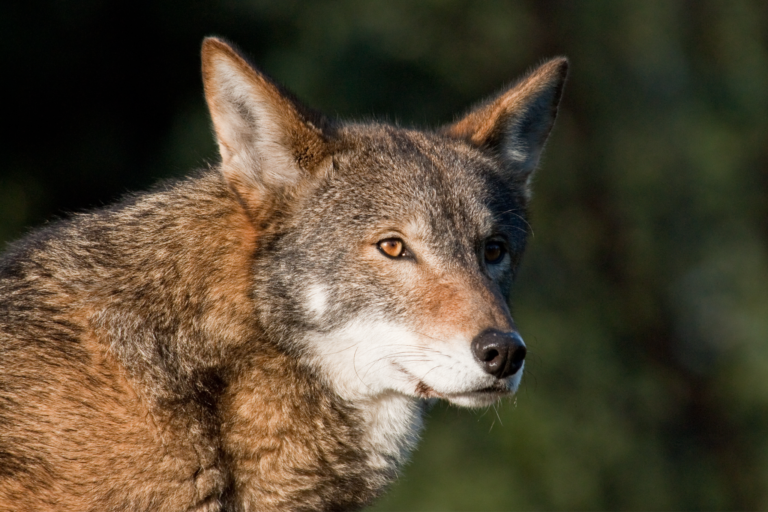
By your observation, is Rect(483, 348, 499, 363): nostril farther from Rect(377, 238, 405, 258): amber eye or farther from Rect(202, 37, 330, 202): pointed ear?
Rect(202, 37, 330, 202): pointed ear

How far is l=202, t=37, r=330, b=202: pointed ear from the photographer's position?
437cm

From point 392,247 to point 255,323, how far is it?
0.80 m

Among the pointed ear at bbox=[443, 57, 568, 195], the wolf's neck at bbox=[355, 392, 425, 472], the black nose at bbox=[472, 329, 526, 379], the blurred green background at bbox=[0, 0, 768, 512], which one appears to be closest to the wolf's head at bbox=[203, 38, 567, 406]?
the black nose at bbox=[472, 329, 526, 379]

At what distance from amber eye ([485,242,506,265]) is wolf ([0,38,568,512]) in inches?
0.8

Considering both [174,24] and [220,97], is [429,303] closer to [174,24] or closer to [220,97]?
[220,97]

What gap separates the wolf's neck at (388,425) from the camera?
4.57m

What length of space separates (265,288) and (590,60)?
12.7m

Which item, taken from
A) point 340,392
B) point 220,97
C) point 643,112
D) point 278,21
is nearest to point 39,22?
point 278,21

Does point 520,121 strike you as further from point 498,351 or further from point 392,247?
point 498,351

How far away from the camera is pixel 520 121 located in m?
5.58

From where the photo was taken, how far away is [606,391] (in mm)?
14141

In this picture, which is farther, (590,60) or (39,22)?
(590,60)

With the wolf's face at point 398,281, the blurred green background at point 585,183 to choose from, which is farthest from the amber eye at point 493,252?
the blurred green background at point 585,183

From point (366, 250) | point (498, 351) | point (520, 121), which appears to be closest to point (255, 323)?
point (366, 250)
